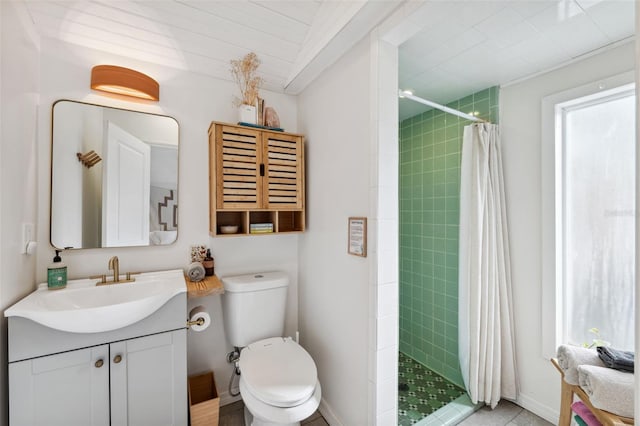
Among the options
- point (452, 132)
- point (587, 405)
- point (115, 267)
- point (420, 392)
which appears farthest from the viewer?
point (452, 132)

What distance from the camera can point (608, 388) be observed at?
39.9 inches

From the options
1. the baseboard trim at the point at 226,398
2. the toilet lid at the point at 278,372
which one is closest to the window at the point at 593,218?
the toilet lid at the point at 278,372

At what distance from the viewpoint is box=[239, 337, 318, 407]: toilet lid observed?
1.27 m

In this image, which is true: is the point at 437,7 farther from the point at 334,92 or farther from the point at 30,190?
the point at 30,190

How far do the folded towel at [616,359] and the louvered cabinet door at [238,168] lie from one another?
184 centimetres

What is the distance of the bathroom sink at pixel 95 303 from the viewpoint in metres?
1.09

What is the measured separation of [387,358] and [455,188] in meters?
1.44

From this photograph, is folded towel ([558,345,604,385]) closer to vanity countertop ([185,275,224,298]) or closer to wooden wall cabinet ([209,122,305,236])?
wooden wall cabinet ([209,122,305,236])

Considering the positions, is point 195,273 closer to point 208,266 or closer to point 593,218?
point 208,266

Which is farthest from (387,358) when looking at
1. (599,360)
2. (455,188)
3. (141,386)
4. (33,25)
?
(33,25)

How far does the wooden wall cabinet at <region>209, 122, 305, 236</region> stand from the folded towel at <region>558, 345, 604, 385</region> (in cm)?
154

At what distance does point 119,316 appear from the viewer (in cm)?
117

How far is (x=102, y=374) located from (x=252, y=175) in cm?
124

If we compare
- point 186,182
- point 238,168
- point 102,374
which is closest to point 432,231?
point 238,168
